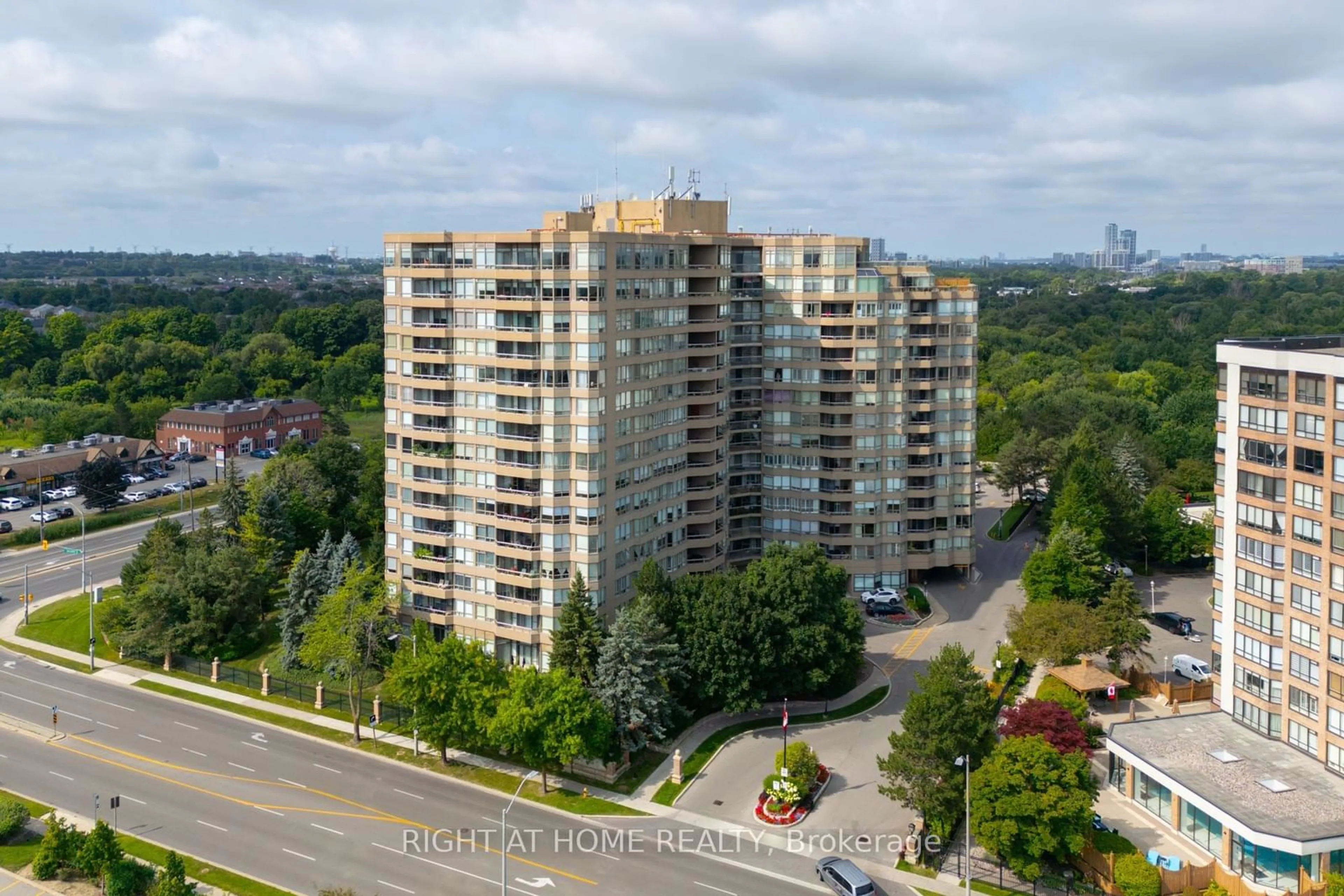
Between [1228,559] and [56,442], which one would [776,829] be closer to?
[1228,559]

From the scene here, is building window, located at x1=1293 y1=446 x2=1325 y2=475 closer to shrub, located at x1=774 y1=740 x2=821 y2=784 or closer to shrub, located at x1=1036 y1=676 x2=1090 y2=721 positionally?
shrub, located at x1=1036 y1=676 x2=1090 y2=721

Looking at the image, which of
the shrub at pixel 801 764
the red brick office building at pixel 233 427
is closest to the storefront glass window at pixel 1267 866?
the shrub at pixel 801 764

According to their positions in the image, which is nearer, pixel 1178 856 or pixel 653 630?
pixel 1178 856

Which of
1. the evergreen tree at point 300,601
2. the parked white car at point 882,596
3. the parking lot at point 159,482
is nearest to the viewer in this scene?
the evergreen tree at point 300,601

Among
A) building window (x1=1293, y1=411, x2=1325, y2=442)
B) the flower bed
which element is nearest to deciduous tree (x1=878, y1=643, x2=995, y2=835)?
the flower bed

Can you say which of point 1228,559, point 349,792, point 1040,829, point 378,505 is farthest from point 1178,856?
point 378,505

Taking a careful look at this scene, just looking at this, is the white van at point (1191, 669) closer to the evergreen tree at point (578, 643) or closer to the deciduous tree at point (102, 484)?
the evergreen tree at point (578, 643)
